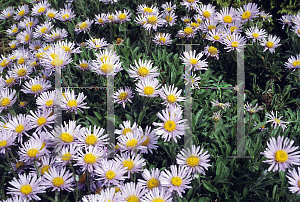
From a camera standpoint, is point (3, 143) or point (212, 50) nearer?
point (3, 143)

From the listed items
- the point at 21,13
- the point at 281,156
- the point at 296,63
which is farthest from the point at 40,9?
the point at 281,156

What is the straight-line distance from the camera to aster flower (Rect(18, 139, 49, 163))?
2.02 m

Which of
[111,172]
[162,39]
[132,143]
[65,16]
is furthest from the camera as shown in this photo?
[65,16]

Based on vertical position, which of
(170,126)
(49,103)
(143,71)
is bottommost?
(170,126)

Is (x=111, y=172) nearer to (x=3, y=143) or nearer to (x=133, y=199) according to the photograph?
(x=133, y=199)

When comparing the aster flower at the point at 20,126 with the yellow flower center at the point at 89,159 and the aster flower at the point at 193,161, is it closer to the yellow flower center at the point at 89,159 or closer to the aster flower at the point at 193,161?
the yellow flower center at the point at 89,159

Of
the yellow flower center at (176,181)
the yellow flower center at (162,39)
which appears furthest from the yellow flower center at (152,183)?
the yellow flower center at (162,39)

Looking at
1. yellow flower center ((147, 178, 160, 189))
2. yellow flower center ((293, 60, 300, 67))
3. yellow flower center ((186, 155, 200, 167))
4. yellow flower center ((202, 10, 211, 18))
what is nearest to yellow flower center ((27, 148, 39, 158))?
yellow flower center ((147, 178, 160, 189))

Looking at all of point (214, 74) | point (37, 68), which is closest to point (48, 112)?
point (37, 68)

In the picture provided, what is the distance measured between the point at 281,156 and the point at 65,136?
4.97ft

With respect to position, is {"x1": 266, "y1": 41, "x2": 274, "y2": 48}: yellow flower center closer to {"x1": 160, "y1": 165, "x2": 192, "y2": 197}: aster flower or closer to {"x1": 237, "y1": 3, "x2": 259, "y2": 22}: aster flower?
{"x1": 237, "y1": 3, "x2": 259, "y2": 22}: aster flower

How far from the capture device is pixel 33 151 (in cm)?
Result: 203

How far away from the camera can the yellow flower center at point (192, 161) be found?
1.91 m

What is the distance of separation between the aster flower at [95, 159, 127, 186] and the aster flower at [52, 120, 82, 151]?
342mm
